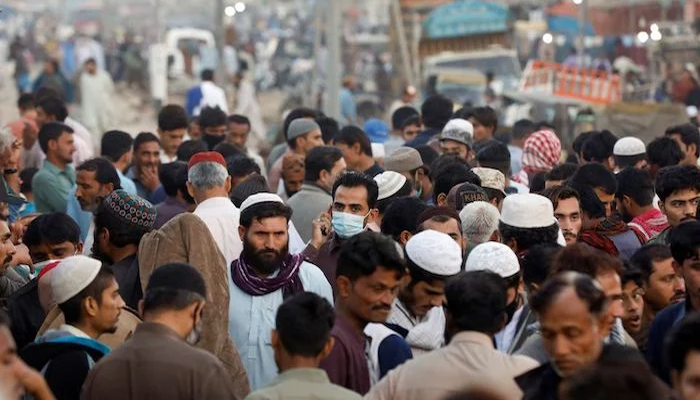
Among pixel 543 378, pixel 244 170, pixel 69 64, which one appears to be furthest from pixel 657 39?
pixel 543 378

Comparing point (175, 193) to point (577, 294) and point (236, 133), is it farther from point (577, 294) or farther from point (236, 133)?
point (577, 294)

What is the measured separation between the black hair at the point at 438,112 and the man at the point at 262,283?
22.6 feet

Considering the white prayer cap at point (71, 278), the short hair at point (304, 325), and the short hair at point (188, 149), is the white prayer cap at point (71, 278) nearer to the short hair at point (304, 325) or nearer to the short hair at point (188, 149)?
the short hair at point (304, 325)

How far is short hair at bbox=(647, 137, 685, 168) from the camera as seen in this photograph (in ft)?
40.8

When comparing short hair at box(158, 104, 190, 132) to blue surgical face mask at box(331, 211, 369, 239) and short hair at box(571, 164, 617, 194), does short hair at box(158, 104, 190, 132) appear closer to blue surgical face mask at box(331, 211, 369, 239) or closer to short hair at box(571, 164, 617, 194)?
short hair at box(571, 164, 617, 194)

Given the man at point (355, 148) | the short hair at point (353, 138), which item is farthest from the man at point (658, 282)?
the short hair at point (353, 138)

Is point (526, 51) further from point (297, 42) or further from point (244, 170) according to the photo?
point (244, 170)

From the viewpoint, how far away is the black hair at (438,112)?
15203 millimetres

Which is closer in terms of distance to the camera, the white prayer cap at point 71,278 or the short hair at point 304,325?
the short hair at point 304,325

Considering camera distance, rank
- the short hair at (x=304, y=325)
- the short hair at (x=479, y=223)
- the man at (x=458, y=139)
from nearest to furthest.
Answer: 1. the short hair at (x=304, y=325)
2. the short hair at (x=479, y=223)
3. the man at (x=458, y=139)

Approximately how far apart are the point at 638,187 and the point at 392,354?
3985mm

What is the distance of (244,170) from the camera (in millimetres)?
11812

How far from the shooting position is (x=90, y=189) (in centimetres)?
1139

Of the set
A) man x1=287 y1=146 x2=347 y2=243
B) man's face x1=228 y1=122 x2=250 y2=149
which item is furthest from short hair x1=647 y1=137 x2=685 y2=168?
man's face x1=228 y1=122 x2=250 y2=149
